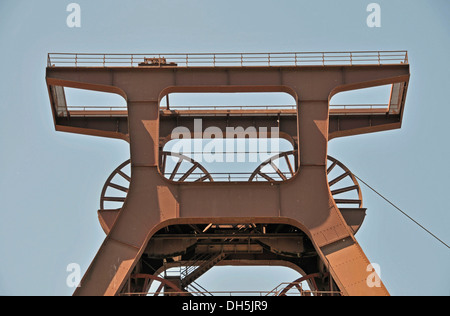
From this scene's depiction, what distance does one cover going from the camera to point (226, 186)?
2675cm

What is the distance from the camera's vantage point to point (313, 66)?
28.1 metres

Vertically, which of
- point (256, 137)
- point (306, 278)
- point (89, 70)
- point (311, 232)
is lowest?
point (306, 278)

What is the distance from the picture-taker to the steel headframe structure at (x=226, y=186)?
2605 centimetres

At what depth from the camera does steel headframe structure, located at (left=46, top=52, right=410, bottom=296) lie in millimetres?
26047

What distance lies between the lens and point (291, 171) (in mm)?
30547

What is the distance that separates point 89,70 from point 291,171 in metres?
8.10

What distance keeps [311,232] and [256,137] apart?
6.64m
